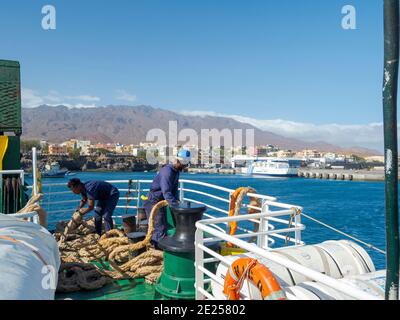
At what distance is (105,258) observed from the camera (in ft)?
18.9

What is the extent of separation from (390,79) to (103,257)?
208 inches

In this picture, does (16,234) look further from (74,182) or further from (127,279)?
(74,182)

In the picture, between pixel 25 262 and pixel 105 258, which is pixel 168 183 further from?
pixel 25 262

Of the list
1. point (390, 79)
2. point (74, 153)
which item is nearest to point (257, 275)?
point (390, 79)

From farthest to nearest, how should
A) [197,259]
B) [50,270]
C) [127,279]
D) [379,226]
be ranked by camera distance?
[379,226] < [127,279] < [197,259] < [50,270]

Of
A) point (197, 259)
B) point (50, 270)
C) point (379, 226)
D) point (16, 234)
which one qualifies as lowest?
point (379, 226)

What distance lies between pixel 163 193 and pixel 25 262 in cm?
291

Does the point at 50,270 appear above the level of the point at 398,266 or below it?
below

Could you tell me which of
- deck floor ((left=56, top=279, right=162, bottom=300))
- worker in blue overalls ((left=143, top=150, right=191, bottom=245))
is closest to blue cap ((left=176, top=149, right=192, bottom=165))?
worker in blue overalls ((left=143, top=150, right=191, bottom=245))

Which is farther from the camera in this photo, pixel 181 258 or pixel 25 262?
pixel 181 258

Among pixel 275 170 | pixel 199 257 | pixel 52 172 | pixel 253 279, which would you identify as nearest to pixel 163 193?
pixel 199 257

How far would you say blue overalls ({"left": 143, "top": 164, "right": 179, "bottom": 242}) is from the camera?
16.6 ft

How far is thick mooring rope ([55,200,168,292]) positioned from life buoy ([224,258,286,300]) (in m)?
2.19

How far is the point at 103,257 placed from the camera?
19.3ft
